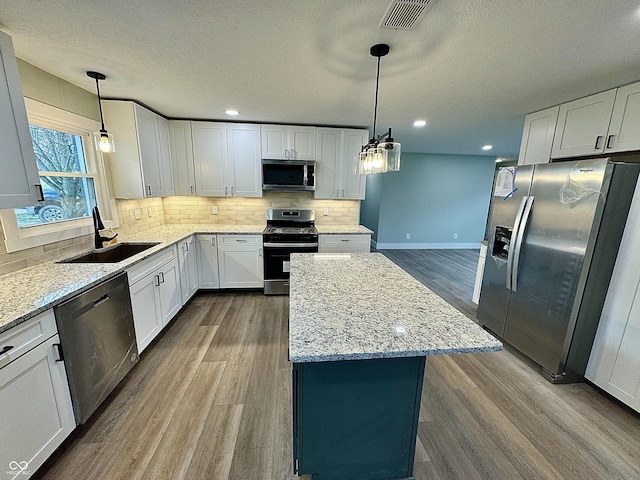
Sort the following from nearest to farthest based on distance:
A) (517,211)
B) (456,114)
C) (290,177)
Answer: (517,211), (456,114), (290,177)

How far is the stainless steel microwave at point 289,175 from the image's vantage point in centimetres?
349

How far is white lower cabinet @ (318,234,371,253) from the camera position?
139 inches

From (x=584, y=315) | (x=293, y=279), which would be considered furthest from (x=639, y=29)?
(x=293, y=279)

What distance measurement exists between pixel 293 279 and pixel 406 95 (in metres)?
1.96

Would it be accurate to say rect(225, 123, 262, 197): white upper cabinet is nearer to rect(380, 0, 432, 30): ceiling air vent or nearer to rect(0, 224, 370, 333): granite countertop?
rect(0, 224, 370, 333): granite countertop

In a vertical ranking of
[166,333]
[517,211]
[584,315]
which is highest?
[517,211]

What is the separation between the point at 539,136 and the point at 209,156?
389 cm

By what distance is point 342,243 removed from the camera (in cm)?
357

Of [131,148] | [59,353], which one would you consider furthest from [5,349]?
[131,148]

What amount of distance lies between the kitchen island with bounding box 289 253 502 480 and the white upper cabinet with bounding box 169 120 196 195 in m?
2.92

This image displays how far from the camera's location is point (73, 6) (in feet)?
4.09

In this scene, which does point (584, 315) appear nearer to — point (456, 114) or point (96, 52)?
point (456, 114)

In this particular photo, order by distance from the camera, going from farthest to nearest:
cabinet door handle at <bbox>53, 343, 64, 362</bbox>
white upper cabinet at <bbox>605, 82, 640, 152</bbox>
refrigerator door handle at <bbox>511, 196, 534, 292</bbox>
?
refrigerator door handle at <bbox>511, 196, 534, 292</bbox>, white upper cabinet at <bbox>605, 82, 640, 152</bbox>, cabinet door handle at <bbox>53, 343, 64, 362</bbox>

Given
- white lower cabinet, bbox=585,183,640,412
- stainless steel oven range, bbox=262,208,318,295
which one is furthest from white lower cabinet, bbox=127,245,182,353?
white lower cabinet, bbox=585,183,640,412
